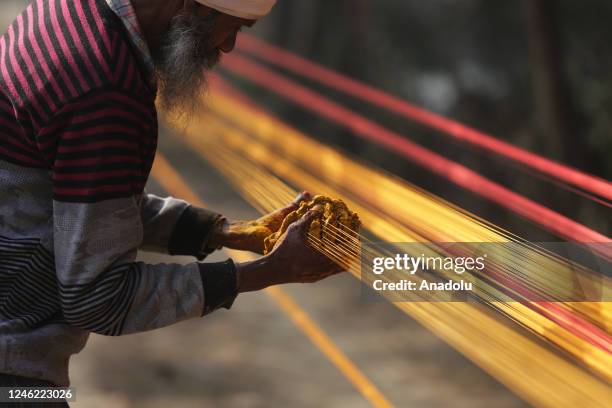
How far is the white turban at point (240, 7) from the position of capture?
6.31 ft

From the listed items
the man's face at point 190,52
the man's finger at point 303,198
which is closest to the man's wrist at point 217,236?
the man's finger at point 303,198

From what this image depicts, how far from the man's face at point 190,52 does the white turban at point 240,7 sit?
31mm

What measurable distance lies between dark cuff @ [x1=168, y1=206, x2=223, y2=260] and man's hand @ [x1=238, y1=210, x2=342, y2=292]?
1.44ft

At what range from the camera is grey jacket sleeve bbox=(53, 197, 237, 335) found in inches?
68.7

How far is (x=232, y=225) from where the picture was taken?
238 cm

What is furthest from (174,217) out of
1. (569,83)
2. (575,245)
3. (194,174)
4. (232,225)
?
(194,174)

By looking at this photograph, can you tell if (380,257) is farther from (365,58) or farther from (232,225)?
(365,58)

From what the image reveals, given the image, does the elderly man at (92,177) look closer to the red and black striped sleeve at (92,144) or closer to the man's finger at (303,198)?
the red and black striped sleeve at (92,144)

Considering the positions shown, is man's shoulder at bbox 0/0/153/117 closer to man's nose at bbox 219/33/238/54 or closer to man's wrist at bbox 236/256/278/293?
man's nose at bbox 219/33/238/54

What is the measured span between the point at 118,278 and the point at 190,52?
54cm

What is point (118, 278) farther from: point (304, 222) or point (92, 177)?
point (304, 222)

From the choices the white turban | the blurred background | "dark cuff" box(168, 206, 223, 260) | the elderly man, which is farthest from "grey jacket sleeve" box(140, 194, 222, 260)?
the blurred background

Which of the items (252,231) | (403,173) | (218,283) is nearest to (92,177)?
(218,283)

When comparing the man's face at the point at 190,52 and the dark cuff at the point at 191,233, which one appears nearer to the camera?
the man's face at the point at 190,52
